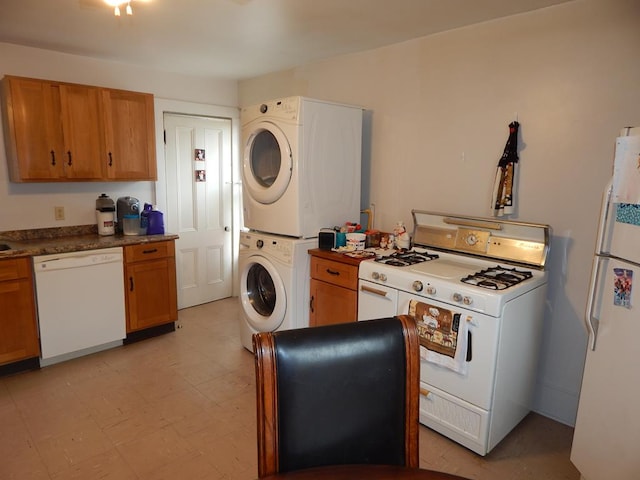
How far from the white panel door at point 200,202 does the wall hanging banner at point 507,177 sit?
2.93 m

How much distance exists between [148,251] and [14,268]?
0.90 metres

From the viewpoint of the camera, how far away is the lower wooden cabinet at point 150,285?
10.8 ft

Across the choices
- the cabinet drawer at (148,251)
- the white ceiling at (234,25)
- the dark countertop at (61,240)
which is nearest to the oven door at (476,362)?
the white ceiling at (234,25)

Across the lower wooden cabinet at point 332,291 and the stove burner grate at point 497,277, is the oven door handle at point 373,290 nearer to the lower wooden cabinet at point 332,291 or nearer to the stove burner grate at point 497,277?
the lower wooden cabinet at point 332,291

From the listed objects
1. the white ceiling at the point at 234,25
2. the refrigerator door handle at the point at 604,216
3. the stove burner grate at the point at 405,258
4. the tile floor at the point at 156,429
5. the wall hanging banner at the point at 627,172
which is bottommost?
the tile floor at the point at 156,429

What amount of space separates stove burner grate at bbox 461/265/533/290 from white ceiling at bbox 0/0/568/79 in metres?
1.45

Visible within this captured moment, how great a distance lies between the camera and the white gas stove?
1971 mm

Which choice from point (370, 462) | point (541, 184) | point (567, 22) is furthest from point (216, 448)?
point (567, 22)

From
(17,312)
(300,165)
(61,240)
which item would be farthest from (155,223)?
(300,165)

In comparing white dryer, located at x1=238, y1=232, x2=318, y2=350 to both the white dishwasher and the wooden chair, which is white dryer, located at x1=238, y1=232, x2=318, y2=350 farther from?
the wooden chair

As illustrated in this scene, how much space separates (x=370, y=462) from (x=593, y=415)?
120 cm

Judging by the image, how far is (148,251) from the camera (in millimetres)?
3359

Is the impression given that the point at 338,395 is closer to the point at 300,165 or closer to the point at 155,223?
the point at 300,165

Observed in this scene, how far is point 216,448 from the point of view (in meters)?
2.17
